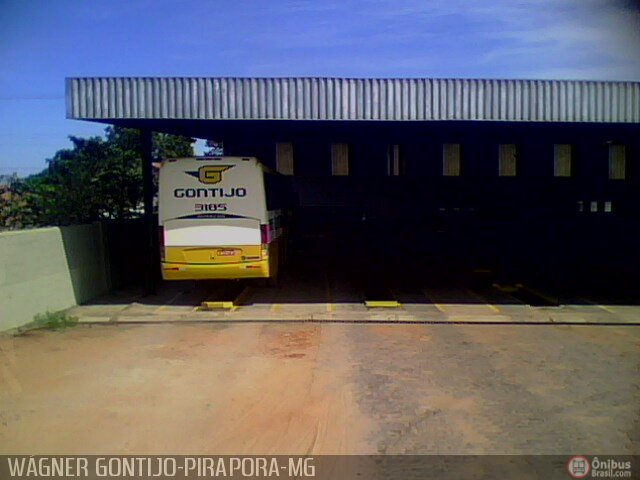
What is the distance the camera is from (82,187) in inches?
875

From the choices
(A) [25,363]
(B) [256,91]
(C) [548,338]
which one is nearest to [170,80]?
(B) [256,91]

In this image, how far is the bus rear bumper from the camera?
1525 cm

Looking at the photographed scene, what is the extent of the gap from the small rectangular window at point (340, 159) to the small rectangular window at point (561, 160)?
8.42 metres

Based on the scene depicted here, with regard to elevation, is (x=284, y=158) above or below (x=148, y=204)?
above

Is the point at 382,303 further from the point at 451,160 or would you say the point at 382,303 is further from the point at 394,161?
the point at 451,160

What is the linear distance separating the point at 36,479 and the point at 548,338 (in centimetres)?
881

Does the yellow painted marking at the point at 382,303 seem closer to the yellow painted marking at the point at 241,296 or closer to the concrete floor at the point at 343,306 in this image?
the concrete floor at the point at 343,306

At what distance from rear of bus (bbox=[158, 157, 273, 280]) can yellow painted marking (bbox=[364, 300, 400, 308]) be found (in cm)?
257

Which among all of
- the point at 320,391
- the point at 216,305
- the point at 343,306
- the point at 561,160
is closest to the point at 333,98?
the point at 343,306

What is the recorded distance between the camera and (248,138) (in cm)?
2561

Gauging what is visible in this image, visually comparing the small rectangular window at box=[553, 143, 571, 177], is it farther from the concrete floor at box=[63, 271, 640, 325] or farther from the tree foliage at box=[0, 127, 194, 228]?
the tree foliage at box=[0, 127, 194, 228]

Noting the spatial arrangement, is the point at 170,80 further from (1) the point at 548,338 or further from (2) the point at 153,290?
(1) the point at 548,338

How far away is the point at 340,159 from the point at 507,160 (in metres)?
6.85

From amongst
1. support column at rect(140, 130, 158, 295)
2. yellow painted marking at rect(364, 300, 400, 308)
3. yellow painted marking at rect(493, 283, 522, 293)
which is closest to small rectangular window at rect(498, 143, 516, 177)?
yellow painted marking at rect(493, 283, 522, 293)
